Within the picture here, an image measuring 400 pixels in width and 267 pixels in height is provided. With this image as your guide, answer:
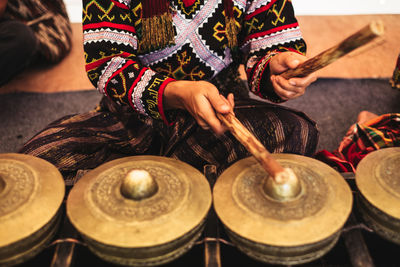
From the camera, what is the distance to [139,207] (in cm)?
74

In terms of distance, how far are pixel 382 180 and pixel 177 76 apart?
664 mm

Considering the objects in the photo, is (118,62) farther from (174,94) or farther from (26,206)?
(26,206)

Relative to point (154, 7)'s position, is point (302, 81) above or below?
below

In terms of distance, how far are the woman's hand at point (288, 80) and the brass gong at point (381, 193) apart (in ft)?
0.78

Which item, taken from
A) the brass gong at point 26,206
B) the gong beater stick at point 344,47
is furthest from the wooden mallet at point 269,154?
the brass gong at point 26,206

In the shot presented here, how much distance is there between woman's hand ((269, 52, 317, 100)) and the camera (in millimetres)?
984

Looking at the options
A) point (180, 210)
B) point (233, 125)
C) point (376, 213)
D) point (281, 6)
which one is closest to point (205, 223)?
point (180, 210)

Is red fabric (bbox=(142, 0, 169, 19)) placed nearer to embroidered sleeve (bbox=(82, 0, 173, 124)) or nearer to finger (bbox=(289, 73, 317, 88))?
embroidered sleeve (bbox=(82, 0, 173, 124))

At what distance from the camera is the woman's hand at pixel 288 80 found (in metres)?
0.98

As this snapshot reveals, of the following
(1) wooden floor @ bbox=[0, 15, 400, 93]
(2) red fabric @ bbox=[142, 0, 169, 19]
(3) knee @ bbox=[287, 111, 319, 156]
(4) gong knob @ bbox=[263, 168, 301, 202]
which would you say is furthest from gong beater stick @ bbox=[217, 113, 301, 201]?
(1) wooden floor @ bbox=[0, 15, 400, 93]

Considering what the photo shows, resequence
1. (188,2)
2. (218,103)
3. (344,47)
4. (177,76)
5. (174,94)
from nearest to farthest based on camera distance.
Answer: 1. (344,47)
2. (218,103)
3. (174,94)
4. (188,2)
5. (177,76)

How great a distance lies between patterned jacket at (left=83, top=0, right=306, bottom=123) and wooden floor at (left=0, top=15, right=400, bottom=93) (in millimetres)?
1125

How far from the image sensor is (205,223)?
31.9 inches

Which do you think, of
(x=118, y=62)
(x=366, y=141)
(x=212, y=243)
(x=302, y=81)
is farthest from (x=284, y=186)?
(x=366, y=141)
